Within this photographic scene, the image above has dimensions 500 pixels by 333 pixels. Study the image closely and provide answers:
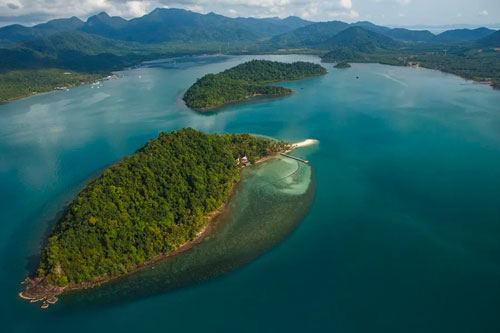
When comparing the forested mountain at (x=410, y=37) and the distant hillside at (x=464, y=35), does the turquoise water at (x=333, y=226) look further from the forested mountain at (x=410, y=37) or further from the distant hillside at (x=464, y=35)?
the distant hillside at (x=464, y=35)

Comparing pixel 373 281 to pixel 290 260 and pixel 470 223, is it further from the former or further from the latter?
pixel 470 223

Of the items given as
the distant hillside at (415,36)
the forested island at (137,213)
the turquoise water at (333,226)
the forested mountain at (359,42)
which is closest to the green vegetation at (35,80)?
the turquoise water at (333,226)

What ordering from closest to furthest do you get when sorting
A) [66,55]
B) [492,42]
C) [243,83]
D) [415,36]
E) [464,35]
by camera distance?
1. [243,83]
2. [492,42]
3. [66,55]
4. [464,35]
5. [415,36]

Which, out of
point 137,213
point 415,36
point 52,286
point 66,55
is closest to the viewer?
point 52,286

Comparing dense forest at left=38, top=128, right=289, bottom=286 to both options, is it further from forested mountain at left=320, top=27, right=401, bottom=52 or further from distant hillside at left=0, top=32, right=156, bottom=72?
forested mountain at left=320, top=27, right=401, bottom=52

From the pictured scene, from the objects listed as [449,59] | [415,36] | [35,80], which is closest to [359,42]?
[449,59]

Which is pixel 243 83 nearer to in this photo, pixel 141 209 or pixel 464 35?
pixel 141 209
